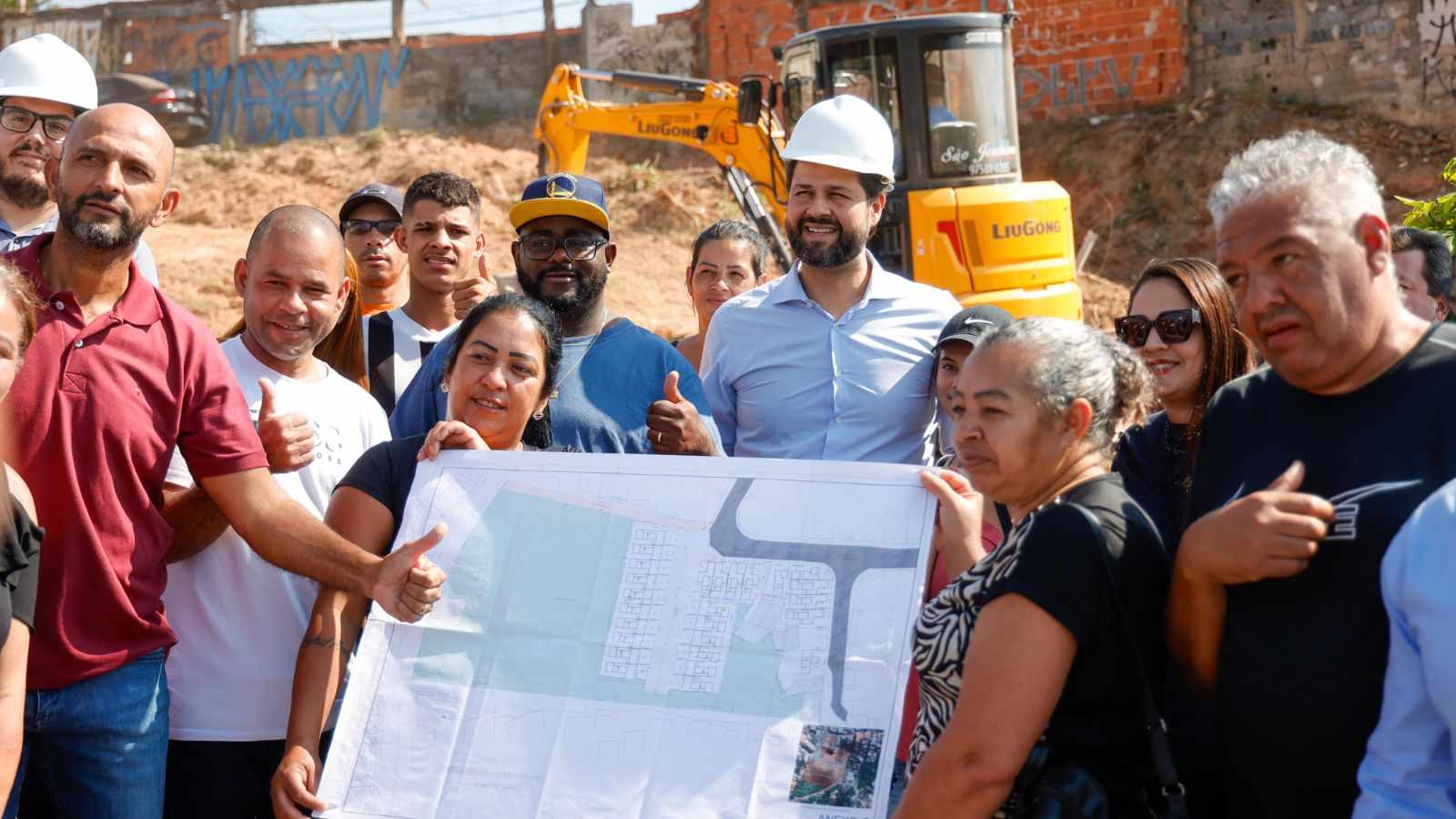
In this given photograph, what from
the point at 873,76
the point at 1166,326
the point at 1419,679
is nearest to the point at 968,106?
the point at 873,76

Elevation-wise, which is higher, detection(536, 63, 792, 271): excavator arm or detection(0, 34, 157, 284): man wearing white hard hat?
detection(536, 63, 792, 271): excavator arm

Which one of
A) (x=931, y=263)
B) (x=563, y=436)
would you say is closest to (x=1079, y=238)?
(x=931, y=263)

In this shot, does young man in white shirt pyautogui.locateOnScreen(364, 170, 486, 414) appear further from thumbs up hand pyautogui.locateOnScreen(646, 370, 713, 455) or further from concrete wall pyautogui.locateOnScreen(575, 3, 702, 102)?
concrete wall pyautogui.locateOnScreen(575, 3, 702, 102)

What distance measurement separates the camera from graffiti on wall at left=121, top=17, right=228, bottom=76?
25656 millimetres

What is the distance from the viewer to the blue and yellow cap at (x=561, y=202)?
4.93 m

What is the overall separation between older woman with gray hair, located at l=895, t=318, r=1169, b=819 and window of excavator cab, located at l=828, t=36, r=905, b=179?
10.5m

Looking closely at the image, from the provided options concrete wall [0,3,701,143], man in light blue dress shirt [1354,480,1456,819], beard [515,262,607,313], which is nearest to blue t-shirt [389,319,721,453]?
beard [515,262,607,313]

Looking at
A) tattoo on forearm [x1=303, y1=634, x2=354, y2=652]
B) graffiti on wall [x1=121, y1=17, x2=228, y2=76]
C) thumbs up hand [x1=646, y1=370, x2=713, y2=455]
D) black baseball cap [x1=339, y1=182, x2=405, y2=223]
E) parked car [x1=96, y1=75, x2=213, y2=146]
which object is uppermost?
graffiti on wall [x1=121, y1=17, x2=228, y2=76]

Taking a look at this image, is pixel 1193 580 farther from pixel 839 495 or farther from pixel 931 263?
pixel 931 263

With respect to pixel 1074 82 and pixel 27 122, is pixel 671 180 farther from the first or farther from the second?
pixel 27 122

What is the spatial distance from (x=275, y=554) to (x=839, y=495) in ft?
4.64

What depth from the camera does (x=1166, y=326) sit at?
4.15 meters

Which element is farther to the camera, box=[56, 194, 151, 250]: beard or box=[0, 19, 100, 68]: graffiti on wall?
box=[0, 19, 100, 68]: graffiti on wall

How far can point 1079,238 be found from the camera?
2127cm
